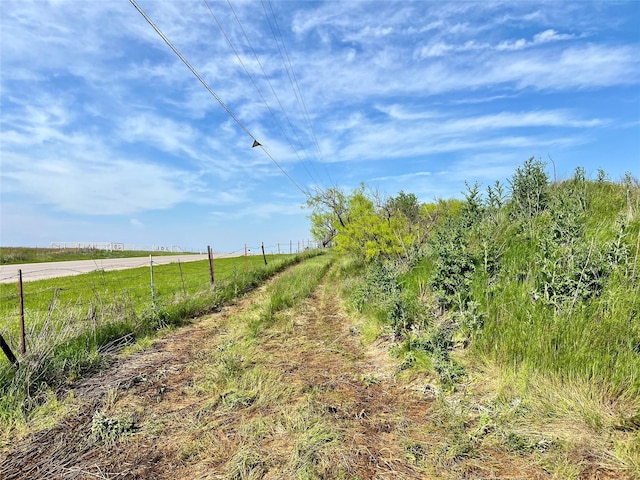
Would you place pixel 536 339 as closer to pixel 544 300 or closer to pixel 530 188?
pixel 544 300

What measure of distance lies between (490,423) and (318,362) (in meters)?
2.66

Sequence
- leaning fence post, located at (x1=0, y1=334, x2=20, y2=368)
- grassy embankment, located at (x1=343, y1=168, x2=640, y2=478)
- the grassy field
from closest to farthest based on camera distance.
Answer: grassy embankment, located at (x1=343, y1=168, x2=640, y2=478), leaning fence post, located at (x1=0, y1=334, x2=20, y2=368), the grassy field

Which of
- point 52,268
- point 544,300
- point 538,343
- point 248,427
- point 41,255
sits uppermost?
point 41,255

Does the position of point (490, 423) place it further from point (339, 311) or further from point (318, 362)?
point (339, 311)

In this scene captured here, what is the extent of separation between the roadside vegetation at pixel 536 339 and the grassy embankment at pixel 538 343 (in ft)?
0.04

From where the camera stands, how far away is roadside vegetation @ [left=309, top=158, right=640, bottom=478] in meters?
2.76

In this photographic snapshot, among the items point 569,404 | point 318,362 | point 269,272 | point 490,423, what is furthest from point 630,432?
point 269,272

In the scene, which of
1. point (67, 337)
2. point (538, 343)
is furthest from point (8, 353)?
point (538, 343)

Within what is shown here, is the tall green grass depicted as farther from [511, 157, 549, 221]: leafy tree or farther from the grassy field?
the grassy field

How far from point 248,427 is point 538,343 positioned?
2939 mm

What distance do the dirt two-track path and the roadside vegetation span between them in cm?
33

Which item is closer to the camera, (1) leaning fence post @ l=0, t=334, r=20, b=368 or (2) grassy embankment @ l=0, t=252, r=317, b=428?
(2) grassy embankment @ l=0, t=252, r=317, b=428

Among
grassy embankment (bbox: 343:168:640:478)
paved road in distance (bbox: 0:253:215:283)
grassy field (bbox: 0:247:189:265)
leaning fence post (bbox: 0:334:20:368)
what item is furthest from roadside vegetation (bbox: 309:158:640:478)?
grassy field (bbox: 0:247:189:265)

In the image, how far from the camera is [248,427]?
3373 mm
